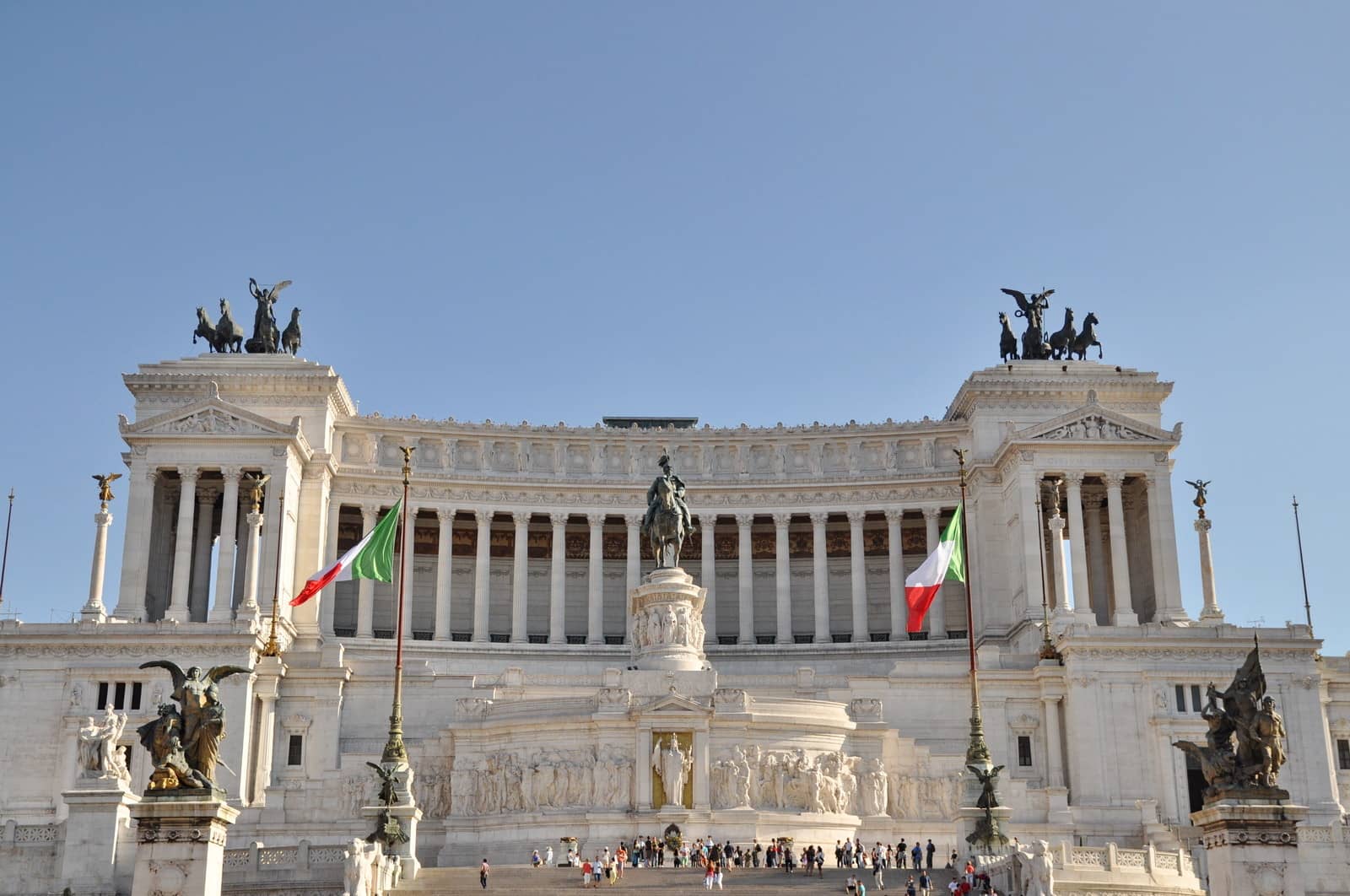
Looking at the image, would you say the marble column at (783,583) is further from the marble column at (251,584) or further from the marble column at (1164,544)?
the marble column at (251,584)

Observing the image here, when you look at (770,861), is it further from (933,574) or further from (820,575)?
(820,575)

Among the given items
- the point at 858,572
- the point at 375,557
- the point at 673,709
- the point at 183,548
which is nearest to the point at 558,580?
the point at 858,572

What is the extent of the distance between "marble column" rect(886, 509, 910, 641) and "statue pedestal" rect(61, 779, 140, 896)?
5178 centimetres

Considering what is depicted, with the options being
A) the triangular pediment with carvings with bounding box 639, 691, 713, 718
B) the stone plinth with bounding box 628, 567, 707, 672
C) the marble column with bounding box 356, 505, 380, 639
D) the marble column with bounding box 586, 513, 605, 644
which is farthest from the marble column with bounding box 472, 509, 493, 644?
the triangular pediment with carvings with bounding box 639, 691, 713, 718

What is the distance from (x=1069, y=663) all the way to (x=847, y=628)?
91.0ft

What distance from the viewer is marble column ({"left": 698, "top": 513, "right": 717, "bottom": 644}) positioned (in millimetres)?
96188

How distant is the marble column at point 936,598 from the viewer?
306 feet

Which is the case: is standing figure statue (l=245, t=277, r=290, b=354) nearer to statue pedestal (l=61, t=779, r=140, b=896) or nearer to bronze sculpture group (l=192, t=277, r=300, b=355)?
bronze sculpture group (l=192, t=277, r=300, b=355)

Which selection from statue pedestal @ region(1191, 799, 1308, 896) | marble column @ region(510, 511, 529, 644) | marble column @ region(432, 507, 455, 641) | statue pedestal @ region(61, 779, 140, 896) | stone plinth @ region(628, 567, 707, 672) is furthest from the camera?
marble column @ region(510, 511, 529, 644)

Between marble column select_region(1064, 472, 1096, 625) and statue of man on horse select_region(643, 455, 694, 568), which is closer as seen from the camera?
statue of man on horse select_region(643, 455, 694, 568)

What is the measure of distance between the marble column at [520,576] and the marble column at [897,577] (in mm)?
21673

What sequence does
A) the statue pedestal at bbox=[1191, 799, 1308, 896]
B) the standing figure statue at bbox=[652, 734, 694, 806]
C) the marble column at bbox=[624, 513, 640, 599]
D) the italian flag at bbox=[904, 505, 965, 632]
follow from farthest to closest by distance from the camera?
the marble column at bbox=[624, 513, 640, 599], the standing figure statue at bbox=[652, 734, 694, 806], the italian flag at bbox=[904, 505, 965, 632], the statue pedestal at bbox=[1191, 799, 1308, 896]

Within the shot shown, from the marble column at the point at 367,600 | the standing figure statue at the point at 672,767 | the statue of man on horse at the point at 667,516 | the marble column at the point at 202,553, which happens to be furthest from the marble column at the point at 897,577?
the marble column at the point at 202,553

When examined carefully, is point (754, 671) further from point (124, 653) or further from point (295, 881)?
point (295, 881)
